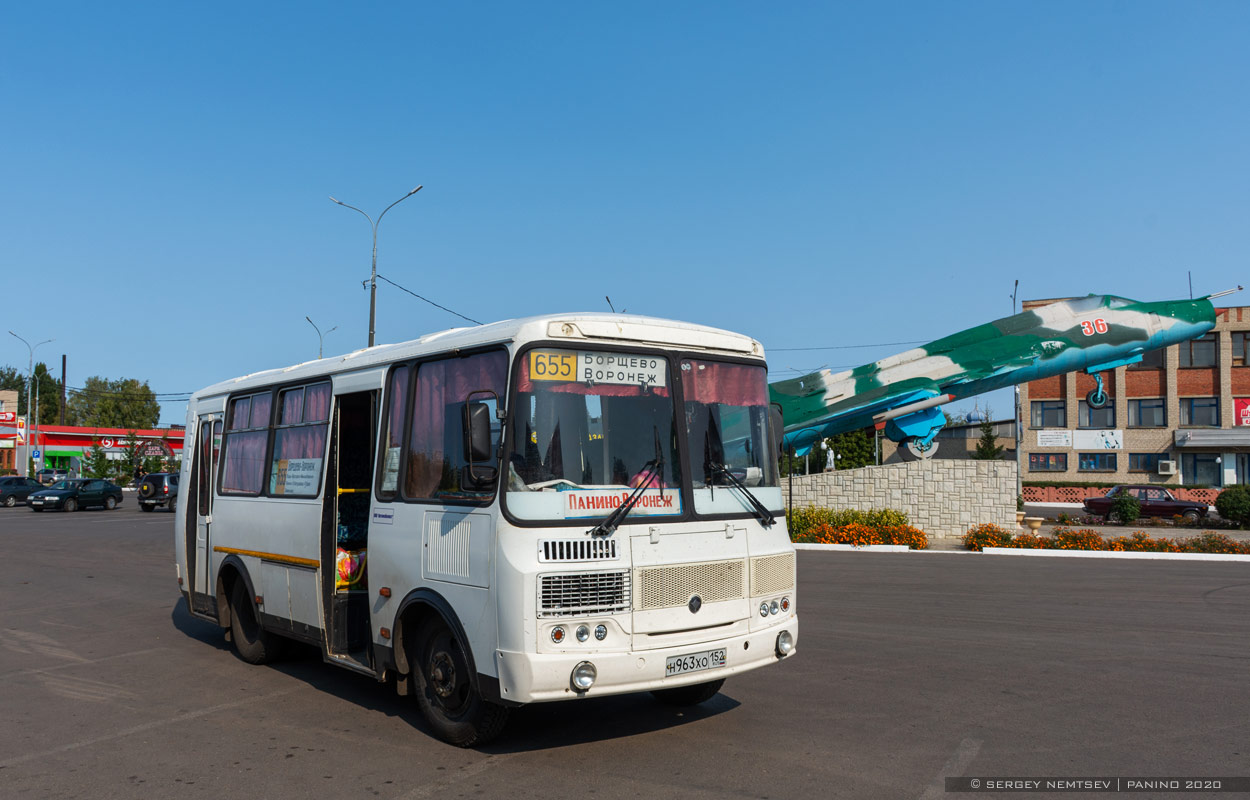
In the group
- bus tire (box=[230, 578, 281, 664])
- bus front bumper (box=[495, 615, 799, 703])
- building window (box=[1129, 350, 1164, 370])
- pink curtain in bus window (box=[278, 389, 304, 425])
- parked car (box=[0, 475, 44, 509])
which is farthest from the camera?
building window (box=[1129, 350, 1164, 370])

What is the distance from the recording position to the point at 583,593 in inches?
232

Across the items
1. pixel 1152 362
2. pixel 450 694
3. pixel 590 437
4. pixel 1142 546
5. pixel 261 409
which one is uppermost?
pixel 1152 362

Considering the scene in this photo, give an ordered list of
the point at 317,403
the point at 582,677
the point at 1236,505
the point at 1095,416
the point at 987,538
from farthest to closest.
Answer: the point at 1095,416
the point at 1236,505
the point at 987,538
the point at 317,403
the point at 582,677

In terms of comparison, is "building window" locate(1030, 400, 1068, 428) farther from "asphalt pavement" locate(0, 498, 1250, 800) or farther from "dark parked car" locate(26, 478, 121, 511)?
"dark parked car" locate(26, 478, 121, 511)

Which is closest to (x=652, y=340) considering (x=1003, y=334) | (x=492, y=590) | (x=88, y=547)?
(x=492, y=590)

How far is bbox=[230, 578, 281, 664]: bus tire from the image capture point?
9383 millimetres

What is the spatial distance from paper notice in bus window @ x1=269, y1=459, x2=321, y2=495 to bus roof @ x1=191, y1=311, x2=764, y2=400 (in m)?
1.07

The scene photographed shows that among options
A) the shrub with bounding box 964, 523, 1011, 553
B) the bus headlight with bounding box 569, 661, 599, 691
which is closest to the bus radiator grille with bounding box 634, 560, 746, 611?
the bus headlight with bounding box 569, 661, 599, 691

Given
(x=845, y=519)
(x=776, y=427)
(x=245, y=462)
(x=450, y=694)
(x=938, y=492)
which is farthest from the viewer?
(x=938, y=492)

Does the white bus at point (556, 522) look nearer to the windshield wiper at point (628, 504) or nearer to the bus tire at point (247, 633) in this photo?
the windshield wiper at point (628, 504)

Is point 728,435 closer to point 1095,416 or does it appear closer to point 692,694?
point 692,694

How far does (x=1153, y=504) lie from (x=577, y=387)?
36.4 meters

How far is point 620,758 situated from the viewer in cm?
618

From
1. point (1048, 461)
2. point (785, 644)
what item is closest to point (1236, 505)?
point (785, 644)
